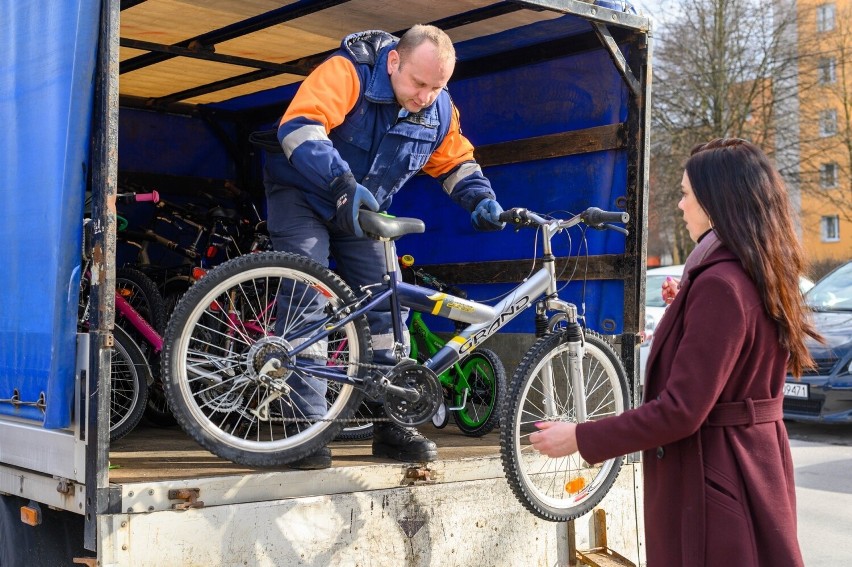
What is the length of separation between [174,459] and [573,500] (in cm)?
167

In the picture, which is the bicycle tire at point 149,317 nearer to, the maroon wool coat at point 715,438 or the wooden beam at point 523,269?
the wooden beam at point 523,269

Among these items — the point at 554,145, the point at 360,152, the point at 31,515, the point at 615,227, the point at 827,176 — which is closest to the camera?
the point at 31,515

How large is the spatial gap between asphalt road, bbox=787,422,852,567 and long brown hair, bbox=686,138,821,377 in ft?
13.8

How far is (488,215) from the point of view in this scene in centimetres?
493

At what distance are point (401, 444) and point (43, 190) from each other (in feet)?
5.68

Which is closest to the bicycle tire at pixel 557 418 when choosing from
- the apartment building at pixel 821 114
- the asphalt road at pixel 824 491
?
the asphalt road at pixel 824 491

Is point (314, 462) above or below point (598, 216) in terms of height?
below

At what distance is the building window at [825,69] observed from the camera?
3394cm

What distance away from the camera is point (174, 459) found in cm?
437

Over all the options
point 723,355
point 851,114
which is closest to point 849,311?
point 723,355

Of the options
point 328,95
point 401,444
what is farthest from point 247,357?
point 328,95

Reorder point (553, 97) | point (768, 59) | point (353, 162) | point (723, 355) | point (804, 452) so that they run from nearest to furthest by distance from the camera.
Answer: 1. point (723, 355)
2. point (353, 162)
3. point (553, 97)
4. point (804, 452)
5. point (768, 59)

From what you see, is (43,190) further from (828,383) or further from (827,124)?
(827,124)

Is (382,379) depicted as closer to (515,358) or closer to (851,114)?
(515,358)
